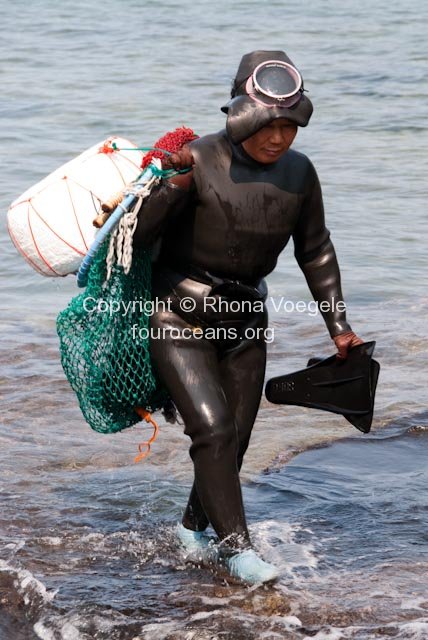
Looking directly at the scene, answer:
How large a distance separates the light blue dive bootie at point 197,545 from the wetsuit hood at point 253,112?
168 cm

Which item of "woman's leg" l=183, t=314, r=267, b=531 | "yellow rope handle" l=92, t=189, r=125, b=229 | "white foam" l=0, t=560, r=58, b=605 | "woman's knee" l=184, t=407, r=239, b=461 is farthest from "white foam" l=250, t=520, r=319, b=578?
"yellow rope handle" l=92, t=189, r=125, b=229

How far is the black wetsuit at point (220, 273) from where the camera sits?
15.2 ft

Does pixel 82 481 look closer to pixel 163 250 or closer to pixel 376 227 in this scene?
pixel 163 250

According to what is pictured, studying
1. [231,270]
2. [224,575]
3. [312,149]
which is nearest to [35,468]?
[224,575]

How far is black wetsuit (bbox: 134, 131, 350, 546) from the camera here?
15.2 feet

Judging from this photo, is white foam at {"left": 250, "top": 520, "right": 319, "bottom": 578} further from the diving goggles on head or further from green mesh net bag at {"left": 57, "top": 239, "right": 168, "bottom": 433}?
the diving goggles on head

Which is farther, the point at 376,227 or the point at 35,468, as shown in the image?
the point at 376,227

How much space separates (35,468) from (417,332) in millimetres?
3534

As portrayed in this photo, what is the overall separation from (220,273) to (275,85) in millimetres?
756

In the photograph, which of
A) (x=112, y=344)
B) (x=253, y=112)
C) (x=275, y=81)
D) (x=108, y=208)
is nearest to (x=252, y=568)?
(x=112, y=344)

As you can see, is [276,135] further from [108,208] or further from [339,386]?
[339,386]

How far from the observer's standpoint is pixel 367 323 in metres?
9.24

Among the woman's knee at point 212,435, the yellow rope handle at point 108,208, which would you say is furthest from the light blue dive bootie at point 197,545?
the yellow rope handle at point 108,208

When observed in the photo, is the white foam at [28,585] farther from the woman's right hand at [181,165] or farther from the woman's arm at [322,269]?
the woman's right hand at [181,165]
